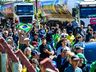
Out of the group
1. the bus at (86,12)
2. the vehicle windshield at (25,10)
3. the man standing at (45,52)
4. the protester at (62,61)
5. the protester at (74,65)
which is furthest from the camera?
the vehicle windshield at (25,10)

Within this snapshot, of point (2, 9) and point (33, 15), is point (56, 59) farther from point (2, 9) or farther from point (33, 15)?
point (2, 9)

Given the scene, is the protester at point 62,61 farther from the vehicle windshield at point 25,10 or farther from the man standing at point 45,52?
the vehicle windshield at point 25,10

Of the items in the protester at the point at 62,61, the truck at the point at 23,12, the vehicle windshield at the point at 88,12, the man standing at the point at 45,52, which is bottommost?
the truck at the point at 23,12

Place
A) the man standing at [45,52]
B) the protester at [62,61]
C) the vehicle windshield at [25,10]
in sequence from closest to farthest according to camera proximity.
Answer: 1. the protester at [62,61]
2. the man standing at [45,52]
3. the vehicle windshield at [25,10]

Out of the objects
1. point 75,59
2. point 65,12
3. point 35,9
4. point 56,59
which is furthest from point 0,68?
point 35,9

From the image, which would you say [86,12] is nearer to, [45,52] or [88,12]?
[88,12]

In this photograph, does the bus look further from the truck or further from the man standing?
the man standing

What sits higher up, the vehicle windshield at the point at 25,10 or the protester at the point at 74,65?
the protester at the point at 74,65

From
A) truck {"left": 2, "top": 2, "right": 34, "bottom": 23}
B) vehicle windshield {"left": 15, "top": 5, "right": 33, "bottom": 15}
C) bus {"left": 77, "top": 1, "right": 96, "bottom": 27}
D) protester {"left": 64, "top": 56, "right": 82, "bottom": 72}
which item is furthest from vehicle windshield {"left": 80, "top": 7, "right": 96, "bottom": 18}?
protester {"left": 64, "top": 56, "right": 82, "bottom": 72}

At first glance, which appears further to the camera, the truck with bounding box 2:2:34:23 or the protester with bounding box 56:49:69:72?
the truck with bounding box 2:2:34:23

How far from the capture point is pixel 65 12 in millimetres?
47938

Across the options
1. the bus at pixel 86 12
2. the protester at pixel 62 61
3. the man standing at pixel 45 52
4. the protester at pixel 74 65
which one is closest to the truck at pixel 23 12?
the bus at pixel 86 12

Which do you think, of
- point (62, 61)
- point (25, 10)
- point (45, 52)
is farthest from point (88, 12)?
point (62, 61)

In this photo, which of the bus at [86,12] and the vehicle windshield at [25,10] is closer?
the bus at [86,12]
